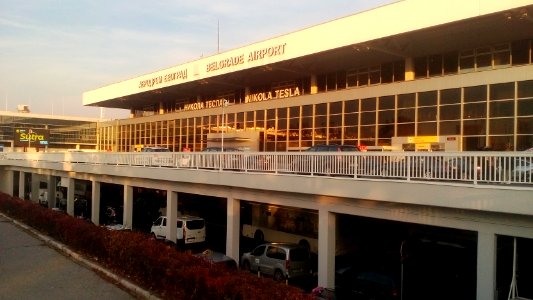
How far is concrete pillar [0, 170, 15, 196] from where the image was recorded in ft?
152

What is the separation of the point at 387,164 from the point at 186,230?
46.2 ft

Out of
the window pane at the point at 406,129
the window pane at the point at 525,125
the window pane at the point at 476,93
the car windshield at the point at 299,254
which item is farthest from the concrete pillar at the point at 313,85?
the car windshield at the point at 299,254

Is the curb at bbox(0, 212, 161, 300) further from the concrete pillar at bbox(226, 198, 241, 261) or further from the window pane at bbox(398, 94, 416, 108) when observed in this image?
the window pane at bbox(398, 94, 416, 108)

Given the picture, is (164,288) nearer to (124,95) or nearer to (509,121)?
(509,121)

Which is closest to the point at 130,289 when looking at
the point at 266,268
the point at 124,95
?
the point at 266,268

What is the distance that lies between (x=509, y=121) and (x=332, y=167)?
40.2ft

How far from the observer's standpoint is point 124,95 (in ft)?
141

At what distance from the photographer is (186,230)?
23156mm

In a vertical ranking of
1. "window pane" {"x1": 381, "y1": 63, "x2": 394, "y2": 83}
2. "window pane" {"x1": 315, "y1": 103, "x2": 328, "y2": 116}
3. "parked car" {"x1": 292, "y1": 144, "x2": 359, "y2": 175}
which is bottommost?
"parked car" {"x1": 292, "y1": 144, "x2": 359, "y2": 175}

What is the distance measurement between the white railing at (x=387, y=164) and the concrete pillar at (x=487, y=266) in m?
1.24

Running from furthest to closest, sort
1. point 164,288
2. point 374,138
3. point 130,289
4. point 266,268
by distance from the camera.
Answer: point 374,138 < point 266,268 < point 130,289 < point 164,288

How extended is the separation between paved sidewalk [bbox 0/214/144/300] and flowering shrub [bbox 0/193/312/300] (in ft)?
2.01

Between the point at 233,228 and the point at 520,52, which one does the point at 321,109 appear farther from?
the point at 233,228

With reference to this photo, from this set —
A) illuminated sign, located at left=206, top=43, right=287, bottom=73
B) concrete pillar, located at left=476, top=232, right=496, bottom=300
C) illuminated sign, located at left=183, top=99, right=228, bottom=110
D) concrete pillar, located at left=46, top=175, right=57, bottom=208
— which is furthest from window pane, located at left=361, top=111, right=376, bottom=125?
concrete pillar, located at left=46, top=175, right=57, bottom=208
